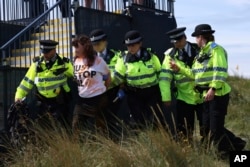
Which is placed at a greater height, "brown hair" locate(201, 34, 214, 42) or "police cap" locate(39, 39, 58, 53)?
"brown hair" locate(201, 34, 214, 42)

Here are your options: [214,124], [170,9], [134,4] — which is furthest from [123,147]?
[170,9]

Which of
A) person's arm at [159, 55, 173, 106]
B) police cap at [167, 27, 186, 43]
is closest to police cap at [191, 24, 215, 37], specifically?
police cap at [167, 27, 186, 43]

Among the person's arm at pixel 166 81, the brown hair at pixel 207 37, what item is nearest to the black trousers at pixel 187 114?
the person's arm at pixel 166 81

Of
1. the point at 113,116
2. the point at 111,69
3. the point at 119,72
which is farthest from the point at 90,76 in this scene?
the point at 113,116

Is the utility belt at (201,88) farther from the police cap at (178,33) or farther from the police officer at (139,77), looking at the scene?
the police cap at (178,33)

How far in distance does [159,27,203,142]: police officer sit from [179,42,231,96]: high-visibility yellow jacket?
378mm

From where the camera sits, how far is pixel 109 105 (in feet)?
27.0

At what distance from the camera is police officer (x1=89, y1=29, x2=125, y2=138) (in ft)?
25.9

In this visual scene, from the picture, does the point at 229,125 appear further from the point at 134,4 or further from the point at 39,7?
A: the point at 39,7

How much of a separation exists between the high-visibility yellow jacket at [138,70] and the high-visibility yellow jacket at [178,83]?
138 millimetres

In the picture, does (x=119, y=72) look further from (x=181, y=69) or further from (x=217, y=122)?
(x=217, y=122)

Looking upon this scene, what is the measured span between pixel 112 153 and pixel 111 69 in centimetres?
244

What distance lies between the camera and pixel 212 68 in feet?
24.3

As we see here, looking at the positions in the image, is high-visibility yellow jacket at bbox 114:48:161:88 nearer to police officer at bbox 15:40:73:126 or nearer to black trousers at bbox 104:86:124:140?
black trousers at bbox 104:86:124:140
